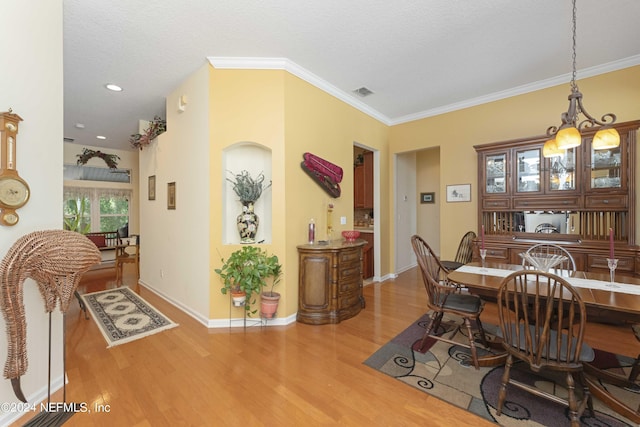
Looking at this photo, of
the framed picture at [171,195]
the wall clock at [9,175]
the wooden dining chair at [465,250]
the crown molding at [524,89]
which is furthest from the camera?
the wooden dining chair at [465,250]

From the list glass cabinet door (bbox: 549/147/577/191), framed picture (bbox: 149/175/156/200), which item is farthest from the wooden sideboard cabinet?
Result: glass cabinet door (bbox: 549/147/577/191)

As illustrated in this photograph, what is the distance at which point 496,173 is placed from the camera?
3666 mm

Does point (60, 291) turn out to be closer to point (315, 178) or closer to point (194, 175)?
Answer: point (194, 175)

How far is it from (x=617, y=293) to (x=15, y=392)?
390 centimetres

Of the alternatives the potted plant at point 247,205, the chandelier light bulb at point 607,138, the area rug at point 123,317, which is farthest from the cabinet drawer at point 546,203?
the area rug at point 123,317

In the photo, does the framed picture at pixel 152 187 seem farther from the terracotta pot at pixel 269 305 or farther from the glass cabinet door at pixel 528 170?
the glass cabinet door at pixel 528 170

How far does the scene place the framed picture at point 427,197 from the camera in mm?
5723

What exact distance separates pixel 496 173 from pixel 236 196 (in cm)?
359

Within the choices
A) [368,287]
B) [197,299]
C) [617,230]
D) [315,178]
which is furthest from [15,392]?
[617,230]

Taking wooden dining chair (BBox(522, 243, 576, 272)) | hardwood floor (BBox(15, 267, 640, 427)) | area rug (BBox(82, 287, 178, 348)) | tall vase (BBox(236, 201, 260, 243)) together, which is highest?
tall vase (BBox(236, 201, 260, 243))

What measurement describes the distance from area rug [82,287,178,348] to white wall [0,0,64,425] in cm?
79

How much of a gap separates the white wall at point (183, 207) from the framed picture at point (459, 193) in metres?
3.73

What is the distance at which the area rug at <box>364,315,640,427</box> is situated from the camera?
63.1 inches

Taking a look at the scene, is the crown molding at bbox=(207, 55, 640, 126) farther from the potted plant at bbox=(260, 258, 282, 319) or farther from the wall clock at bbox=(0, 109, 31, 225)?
the potted plant at bbox=(260, 258, 282, 319)
